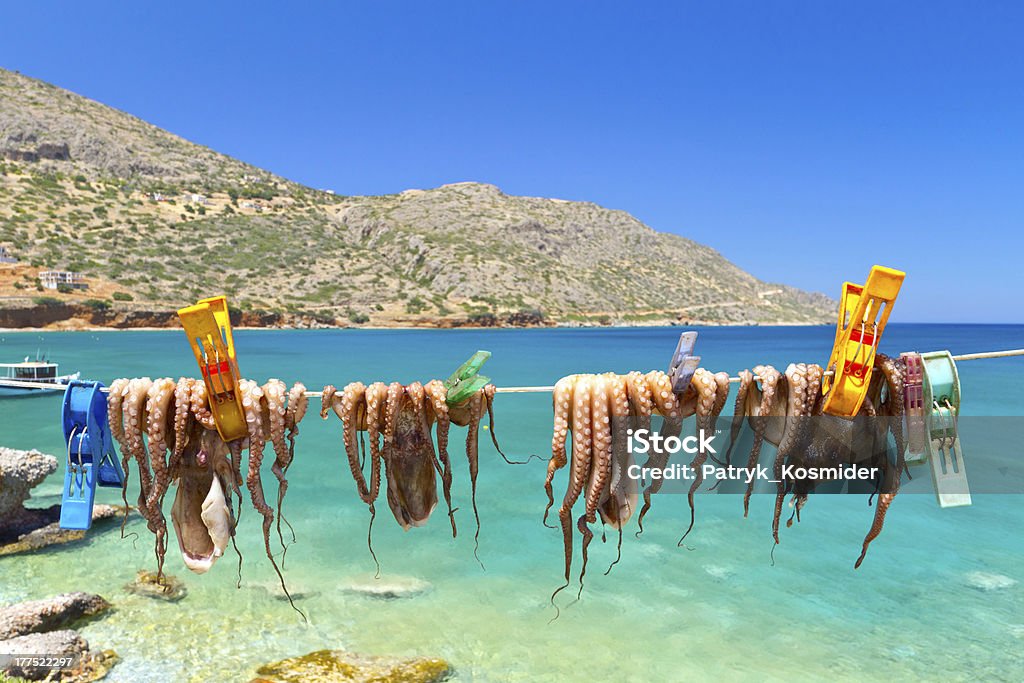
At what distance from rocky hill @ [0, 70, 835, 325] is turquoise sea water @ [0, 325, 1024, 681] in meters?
75.3

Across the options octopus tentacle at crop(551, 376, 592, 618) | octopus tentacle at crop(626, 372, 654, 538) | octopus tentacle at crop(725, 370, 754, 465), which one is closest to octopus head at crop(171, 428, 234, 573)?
octopus tentacle at crop(551, 376, 592, 618)

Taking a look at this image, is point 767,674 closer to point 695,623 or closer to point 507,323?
point 695,623

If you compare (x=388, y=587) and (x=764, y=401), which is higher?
(x=764, y=401)

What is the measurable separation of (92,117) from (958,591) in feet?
515

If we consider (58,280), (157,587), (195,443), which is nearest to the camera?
(195,443)

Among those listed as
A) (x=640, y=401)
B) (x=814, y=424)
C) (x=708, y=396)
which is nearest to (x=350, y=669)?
(x=640, y=401)

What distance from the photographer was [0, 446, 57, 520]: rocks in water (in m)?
12.2

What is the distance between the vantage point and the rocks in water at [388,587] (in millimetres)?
11602

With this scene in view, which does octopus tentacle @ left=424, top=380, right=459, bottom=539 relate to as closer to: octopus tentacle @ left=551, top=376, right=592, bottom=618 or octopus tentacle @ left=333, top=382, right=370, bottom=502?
octopus tentacle @ left=333, top=382, right=370, bottom=502

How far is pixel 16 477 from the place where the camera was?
40.6 ft

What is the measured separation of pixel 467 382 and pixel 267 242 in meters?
110

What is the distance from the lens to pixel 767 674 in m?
9.55

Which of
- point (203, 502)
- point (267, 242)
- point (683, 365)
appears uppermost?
point (267, 242)

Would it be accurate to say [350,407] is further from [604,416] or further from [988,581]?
[988,581]
